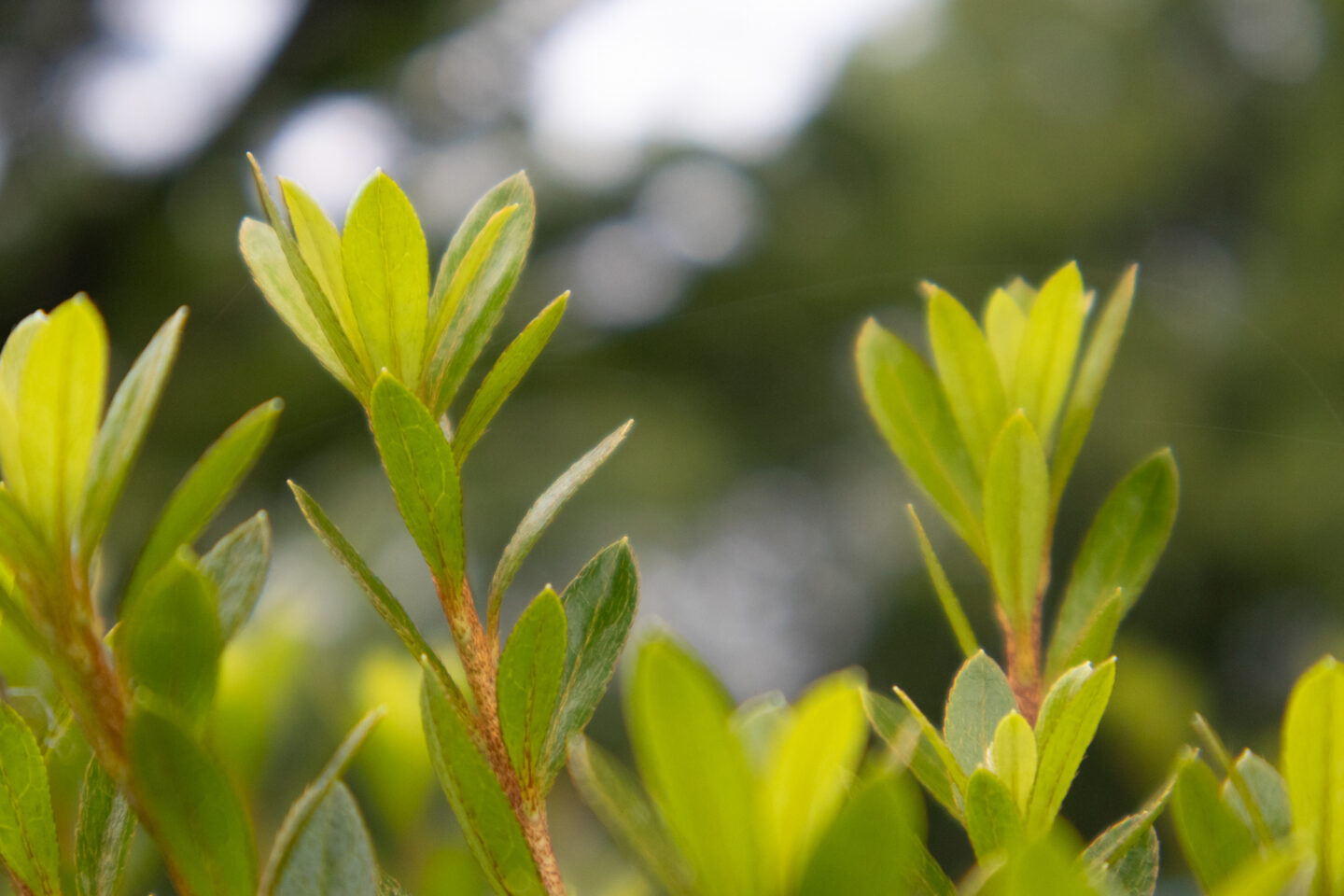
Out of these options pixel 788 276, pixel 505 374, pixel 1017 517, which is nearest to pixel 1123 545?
pixel 1017 517

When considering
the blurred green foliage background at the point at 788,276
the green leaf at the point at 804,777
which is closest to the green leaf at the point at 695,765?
the green leaf at the point at 804,777

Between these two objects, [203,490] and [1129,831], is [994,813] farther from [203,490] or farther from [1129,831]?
[203,490]

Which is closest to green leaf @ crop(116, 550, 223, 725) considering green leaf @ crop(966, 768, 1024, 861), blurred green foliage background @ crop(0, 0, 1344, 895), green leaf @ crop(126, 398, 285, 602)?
green leaf @ crop(126, 398, 285, 602)

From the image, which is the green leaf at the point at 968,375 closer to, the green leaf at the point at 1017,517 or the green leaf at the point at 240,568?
the green leaf at the point at 1017,517

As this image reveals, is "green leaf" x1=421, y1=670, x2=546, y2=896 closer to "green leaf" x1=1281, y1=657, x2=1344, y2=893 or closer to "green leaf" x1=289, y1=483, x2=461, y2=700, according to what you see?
"green leaf" x1=289, y1=483, x2=461, y2=700

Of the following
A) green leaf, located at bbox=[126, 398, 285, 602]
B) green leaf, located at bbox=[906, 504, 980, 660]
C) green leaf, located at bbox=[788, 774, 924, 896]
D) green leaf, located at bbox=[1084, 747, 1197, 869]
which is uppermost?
green leaf, located at bbox=[126, 398, 285, 602]
